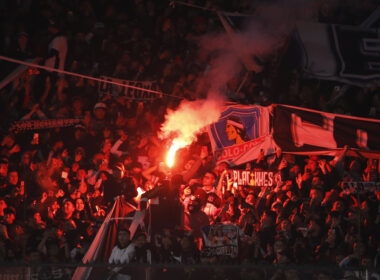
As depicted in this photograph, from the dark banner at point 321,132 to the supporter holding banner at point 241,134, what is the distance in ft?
0.77

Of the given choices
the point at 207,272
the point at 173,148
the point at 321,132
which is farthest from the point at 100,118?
the point at 207,272

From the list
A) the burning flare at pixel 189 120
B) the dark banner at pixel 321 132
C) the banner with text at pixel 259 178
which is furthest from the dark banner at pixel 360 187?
the burning flare at pixel 189 120

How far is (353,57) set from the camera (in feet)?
37.0

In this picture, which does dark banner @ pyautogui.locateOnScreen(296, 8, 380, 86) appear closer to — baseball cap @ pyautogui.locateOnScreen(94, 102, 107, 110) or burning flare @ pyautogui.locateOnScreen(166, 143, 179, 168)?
burning flare @ pyautogui.locateOnScreen(166, 143, 179, 168)

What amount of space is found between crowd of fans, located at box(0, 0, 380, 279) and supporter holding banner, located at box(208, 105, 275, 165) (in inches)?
9.3

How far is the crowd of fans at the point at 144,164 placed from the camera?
322 inches

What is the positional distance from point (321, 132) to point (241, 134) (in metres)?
1.52

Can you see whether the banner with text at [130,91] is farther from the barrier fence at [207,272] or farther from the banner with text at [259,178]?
the barrier fence at [207,272]

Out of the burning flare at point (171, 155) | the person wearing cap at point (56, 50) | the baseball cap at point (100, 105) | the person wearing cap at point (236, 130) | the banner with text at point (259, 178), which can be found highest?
the person wearing cap at point (56, 50)

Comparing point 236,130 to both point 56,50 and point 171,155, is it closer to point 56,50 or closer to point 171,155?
point 171,155

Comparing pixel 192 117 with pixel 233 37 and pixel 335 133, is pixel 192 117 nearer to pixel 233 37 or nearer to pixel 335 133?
pixel 233 37

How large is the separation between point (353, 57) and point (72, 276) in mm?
6995

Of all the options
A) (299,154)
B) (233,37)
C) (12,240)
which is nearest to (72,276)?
(12,240)

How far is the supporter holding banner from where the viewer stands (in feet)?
33.3
